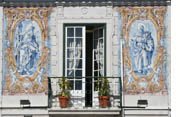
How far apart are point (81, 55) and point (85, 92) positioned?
1125 mm

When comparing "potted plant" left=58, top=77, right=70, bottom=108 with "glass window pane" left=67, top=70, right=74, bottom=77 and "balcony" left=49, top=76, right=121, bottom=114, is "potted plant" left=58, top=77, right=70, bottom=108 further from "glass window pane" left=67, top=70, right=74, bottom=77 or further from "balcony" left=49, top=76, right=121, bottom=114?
"glass window pane" left=67, top=70, right=74, bottom=77

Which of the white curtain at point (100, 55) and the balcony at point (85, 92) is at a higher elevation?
the white curtain at point (100, 55)

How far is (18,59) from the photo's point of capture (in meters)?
13.4

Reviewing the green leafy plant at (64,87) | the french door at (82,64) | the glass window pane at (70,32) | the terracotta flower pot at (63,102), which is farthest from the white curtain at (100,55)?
the terracotta flower pot at (63,102)

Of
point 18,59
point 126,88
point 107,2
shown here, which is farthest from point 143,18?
point 18,59

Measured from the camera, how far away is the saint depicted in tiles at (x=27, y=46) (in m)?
13.3

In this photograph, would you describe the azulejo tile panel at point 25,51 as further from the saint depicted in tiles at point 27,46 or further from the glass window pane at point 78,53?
the glass window pane at point 78,53

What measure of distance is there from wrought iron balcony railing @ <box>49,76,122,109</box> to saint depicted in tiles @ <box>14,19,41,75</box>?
2.59 feet

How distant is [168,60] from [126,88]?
1502mm

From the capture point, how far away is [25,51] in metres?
13.4

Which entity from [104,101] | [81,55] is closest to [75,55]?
[81,55]

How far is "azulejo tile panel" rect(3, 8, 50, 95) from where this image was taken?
13.3 metres

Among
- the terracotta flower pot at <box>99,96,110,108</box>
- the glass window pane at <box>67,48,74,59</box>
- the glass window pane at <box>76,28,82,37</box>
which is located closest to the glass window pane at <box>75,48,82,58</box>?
the glass window pane at <box>67,48,74,59</box>

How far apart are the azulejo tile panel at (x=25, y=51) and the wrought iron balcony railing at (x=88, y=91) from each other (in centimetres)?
36
